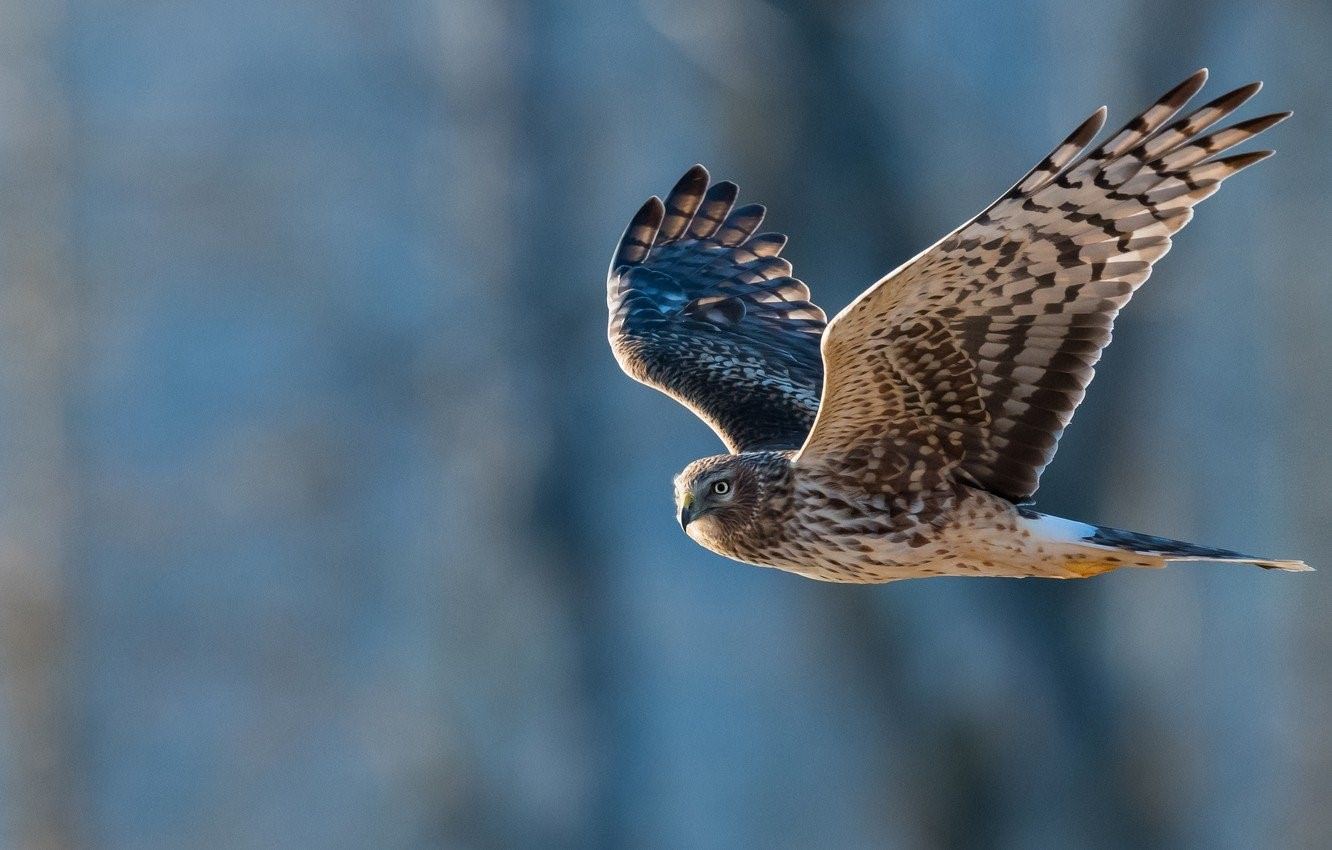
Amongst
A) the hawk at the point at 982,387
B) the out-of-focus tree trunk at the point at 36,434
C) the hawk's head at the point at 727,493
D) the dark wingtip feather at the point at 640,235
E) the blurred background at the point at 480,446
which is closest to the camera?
the hawk at the point at 982,387

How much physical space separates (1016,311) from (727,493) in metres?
0.64

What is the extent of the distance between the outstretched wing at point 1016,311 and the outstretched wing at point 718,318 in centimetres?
66

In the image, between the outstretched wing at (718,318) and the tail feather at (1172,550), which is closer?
the tail feather at (1172,550)

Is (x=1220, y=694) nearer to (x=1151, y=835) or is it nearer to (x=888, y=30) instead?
(x=1151, y=835)

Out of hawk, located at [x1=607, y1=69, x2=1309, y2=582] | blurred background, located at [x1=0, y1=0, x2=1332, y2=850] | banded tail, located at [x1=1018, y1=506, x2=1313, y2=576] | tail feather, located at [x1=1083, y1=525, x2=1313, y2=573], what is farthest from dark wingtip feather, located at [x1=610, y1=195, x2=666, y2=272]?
blurred background, located at [x1=0, y1=0, x2=1332, y2=850]

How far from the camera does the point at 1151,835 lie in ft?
30.6

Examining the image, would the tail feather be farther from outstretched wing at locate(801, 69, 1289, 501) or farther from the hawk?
outstretched wing at locate(801, 69, 1289, 501)

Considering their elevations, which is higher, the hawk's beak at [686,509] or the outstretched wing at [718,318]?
the outstretched wing at [718,318]

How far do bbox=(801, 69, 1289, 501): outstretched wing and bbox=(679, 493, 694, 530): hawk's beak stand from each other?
0.25 meters

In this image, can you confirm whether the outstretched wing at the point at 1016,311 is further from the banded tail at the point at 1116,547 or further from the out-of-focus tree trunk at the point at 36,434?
the out-of-focus tree trunk at the point at 36,434

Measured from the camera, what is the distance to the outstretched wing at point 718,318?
4.87m

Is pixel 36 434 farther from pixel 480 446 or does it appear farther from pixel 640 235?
pixel 640 235

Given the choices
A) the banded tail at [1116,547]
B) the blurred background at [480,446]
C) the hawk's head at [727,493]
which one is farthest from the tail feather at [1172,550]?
the blurred background at [480,446]

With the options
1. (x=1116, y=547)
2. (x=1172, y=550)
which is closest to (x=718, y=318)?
(x=1116, y=547)
